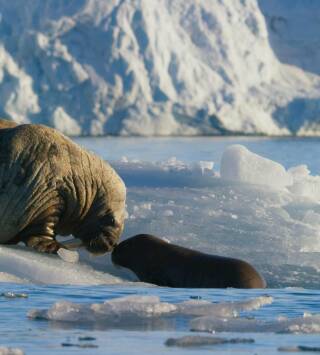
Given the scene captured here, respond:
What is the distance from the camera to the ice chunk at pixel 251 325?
4914mm

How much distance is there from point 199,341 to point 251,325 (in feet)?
2.00

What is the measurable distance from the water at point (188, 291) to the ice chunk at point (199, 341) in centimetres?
6

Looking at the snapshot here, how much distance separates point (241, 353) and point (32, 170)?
4.13 meters

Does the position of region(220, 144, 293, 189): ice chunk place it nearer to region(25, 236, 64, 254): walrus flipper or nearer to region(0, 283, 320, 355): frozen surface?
region(25, 236, 64, 254): walrus flipper

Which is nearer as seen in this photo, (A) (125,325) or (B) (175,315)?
(A) (125,325)

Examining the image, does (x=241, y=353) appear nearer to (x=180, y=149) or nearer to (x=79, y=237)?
(x=79, y=237)

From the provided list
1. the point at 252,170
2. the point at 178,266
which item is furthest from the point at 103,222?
the point at 252,170

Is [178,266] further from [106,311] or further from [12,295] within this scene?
[106,311]

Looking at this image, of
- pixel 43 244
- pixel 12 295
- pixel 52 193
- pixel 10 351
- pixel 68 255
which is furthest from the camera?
pixel 52 193

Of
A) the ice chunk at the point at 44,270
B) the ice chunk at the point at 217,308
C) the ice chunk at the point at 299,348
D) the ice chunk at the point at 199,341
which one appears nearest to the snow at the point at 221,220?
the ice chunk at the point at 44,270

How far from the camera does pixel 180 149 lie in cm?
3369

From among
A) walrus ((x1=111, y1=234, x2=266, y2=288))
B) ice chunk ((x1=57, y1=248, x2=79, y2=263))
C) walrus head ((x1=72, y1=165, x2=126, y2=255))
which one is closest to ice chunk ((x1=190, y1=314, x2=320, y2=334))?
walrus ((x1=111, y1=234, x2=266, y2=288))

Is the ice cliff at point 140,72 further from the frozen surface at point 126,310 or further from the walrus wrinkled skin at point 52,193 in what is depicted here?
the frozen surface at point 126,310

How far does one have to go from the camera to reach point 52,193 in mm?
8180
